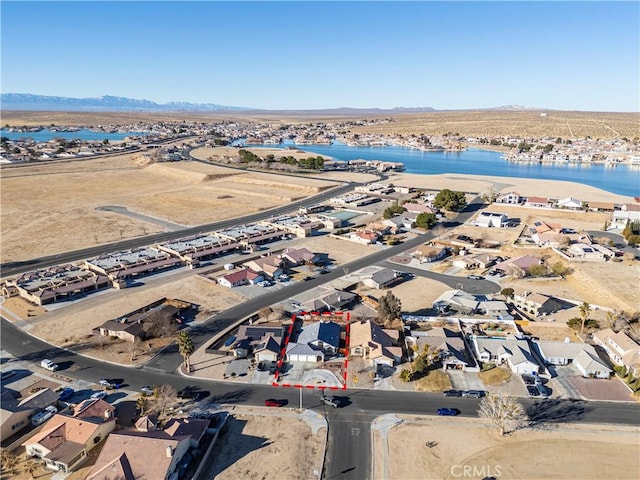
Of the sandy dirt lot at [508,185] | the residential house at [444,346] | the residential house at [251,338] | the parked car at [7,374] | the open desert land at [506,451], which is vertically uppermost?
the sandy dirt lot at [508,185]

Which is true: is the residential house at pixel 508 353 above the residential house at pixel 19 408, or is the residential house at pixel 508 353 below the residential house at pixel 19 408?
above

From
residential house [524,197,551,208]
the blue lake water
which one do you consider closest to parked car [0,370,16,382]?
residential house [524,197,551,208]

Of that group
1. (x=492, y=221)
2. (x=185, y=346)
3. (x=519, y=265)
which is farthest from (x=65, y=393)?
(x=492, y=221)

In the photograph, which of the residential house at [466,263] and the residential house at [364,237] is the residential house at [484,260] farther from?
the residential house at [364,237]

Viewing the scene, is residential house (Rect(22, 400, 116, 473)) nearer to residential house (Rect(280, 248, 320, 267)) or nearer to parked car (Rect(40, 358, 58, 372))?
parked car (Rect(40, 358, 58, 372))

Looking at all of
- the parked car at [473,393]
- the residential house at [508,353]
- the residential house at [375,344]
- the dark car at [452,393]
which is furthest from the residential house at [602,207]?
the dark car at [452,393]

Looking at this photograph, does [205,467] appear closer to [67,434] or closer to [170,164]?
[67,434]

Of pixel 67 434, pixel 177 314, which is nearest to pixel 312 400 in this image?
pixel 67 434
